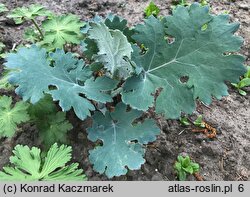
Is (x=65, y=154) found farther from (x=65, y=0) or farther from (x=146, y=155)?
(x=65, y=0)

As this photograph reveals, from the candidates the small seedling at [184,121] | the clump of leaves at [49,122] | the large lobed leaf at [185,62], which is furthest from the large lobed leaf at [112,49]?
the small seedling at [184,121]

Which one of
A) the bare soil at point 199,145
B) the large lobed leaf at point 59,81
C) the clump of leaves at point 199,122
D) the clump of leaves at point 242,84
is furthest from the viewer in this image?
the clump of leaves at point 242,84

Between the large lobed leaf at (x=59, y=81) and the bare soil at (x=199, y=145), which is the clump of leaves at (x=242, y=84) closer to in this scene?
the bare soil at (x=199, y=145)

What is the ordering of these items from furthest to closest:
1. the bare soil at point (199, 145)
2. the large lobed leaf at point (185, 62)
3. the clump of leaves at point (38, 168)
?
the bare soil at point (199, 145) < the large lobed leaf at point (185, 62) < the clump of leaves at point (38, 168)

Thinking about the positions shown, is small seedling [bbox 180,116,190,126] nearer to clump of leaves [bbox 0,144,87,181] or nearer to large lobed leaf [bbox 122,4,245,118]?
large lobed leaf [bbox 122,4,245,118]

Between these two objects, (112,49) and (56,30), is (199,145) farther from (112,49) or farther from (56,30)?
(56,30)

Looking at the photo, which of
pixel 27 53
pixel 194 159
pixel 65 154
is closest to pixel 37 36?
pixel 27 53

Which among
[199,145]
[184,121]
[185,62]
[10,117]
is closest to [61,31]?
[10,117]
